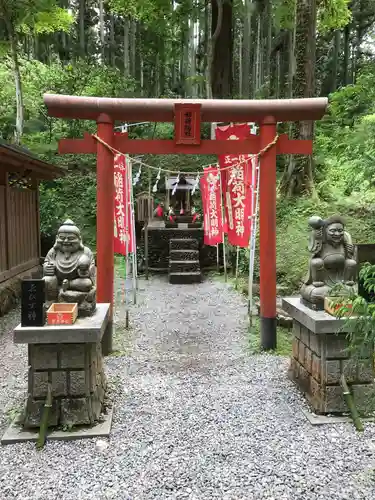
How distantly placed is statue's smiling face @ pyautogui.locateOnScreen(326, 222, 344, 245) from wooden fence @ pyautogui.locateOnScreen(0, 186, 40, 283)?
21.3 ft

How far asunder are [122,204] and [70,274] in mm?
4103

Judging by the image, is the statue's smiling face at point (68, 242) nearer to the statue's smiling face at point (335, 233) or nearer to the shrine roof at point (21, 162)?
the statue's smiling face at point (335, 233)

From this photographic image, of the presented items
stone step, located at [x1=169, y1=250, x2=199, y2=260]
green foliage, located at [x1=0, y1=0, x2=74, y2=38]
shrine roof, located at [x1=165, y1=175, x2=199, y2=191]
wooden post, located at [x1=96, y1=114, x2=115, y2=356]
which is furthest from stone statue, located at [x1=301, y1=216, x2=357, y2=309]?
green foliage, located at [x1=0, y1=0, x2=74, y2=38]

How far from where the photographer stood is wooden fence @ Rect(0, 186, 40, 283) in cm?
883

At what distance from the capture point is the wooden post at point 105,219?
6086mm

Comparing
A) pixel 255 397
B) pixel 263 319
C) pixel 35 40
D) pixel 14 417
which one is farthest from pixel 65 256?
pixel 35 40

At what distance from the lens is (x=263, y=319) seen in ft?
20.4

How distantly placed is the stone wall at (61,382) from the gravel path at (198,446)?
268 millimetres

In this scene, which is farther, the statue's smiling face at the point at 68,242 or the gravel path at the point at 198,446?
the statue's smiling face at the point at 68,242

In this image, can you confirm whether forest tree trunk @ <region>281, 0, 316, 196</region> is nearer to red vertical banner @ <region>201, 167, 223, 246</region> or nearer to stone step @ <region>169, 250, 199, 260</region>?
red vertical banner @ <region>201, 167, 223, 246</region>

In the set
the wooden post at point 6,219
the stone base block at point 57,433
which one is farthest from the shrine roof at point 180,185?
the stone base block at point 57,433

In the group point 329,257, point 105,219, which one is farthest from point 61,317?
point 329,257

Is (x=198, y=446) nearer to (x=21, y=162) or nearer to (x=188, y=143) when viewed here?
(x=188, y=143)

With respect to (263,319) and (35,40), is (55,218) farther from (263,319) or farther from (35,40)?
(35,40)
